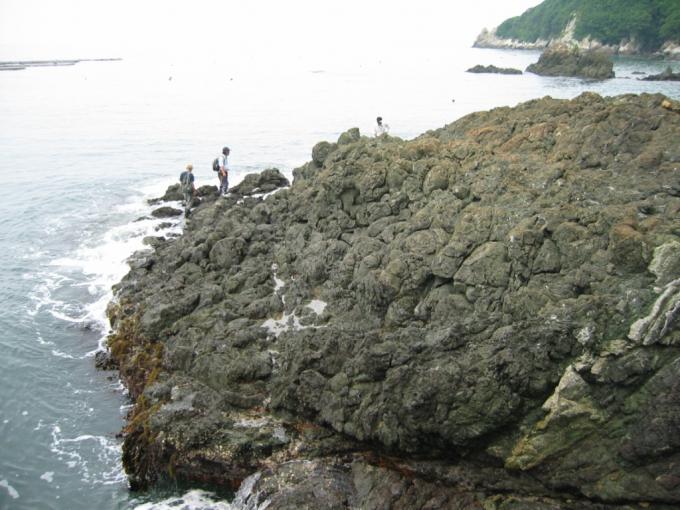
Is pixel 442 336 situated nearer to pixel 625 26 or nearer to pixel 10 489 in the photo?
pixel 10 489

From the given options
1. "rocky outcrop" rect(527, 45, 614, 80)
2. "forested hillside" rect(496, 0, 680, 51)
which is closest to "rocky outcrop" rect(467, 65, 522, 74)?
"rocky outcrop" rect(527, 45, 614, 80)

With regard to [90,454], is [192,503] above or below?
below

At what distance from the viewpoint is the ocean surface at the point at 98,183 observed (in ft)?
46.9

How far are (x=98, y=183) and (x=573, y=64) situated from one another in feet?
276

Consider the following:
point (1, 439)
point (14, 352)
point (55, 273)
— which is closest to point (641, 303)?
point (1, 439)

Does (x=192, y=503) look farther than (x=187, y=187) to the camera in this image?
Answer: No

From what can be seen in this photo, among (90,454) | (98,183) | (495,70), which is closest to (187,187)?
(98,183)

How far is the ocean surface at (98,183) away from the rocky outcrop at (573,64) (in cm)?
407

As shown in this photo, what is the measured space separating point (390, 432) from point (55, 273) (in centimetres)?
1888

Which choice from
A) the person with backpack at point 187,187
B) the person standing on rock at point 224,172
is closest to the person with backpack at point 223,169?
the person standing on rock at point 224,172

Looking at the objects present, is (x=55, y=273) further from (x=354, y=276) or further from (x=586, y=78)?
(x=586, y=78)

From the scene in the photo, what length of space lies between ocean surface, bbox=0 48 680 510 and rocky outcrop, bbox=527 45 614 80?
4.07 meters

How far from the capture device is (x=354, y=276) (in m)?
16.6

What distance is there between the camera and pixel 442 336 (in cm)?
1259
